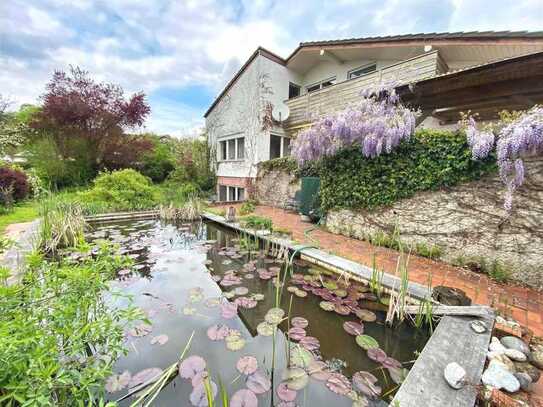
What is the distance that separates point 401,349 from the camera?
1.96m

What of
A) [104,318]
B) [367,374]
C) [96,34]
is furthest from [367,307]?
[96,34]

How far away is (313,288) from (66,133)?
13606mm

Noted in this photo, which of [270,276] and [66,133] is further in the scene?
[66,133]

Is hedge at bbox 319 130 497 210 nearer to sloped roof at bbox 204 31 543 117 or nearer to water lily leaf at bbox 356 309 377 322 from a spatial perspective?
water lily leaf at bbox 356 309 377 322

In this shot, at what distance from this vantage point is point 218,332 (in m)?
2.08

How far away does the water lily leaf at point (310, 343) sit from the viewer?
1929 mm

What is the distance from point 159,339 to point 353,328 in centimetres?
184

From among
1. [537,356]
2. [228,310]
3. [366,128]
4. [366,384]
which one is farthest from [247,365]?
[366,128]

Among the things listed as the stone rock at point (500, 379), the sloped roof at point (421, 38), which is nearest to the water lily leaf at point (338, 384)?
the stone rock at point (500, 379)

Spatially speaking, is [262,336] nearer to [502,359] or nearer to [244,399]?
[244,399]

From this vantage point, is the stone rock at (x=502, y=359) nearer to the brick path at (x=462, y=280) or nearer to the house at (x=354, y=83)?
the brick path at (x=462, y=280)

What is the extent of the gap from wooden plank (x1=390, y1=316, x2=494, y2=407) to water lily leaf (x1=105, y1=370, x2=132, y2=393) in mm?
1767

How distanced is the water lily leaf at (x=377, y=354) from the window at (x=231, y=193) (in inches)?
329

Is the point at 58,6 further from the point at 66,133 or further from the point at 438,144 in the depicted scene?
the point at 438,144
